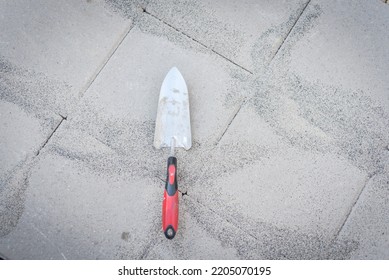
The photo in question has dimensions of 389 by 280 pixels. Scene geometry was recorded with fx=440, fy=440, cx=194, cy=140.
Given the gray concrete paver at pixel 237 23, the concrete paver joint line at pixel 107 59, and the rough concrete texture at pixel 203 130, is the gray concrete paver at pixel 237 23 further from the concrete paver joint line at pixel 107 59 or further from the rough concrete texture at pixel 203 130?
the concrete paver joint line at pixel 107 59

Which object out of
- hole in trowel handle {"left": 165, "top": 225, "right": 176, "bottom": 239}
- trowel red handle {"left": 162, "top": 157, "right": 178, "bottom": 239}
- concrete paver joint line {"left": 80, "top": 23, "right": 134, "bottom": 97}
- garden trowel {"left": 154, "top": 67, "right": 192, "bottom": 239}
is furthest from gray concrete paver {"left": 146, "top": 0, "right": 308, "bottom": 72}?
hole in trowel handle {"left": 165, "top": 225, "right": 176, "bottom": 239}

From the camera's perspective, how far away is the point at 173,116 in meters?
2.14

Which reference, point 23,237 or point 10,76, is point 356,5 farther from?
point 23,237

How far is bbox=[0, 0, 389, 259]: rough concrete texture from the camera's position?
2.13 m

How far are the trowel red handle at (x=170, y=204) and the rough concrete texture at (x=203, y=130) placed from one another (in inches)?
4.4

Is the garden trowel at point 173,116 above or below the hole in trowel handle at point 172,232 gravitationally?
above

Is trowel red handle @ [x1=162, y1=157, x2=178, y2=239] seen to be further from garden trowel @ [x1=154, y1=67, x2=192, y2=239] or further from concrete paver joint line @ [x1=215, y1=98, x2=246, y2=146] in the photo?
concrete paver joint line @ [x1=215, y1=98, x2=246, y2=146]

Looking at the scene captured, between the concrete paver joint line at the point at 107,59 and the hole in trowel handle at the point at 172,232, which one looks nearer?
the hole in trowel handle at the point at 172,232

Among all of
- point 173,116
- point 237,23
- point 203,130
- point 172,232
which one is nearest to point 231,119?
point 203,130

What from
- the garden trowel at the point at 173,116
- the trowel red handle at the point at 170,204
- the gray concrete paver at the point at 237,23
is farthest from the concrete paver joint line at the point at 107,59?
the trowel red handle at the point at 170,204

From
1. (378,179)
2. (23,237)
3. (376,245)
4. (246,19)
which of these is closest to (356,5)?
(246,19)

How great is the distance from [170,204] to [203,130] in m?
0.42

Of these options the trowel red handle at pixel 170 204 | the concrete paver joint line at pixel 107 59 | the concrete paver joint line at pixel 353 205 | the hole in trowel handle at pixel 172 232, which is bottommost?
the hole in trowel handle at pixel 172 232

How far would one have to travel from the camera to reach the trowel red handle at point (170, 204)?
2.02m
